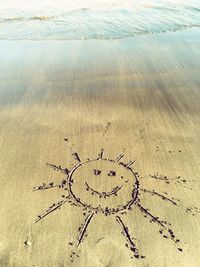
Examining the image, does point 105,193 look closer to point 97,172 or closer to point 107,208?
point 107,208

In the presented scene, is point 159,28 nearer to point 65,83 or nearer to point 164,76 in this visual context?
point 164,76

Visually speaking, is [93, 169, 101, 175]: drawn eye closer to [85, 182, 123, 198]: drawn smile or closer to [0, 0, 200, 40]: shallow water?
[85, 182, 123, 198]: drawn smile

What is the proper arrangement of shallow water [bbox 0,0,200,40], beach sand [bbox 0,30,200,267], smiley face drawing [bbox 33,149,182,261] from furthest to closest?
shallow water [bbox 0,0,200,40] < smiley face drawing [bbox 33,149,182,261] < beach sand [bbox 0,30,200,267]

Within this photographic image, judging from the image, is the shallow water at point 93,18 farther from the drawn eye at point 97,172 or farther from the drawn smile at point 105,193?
the drawn smile at point 105,193

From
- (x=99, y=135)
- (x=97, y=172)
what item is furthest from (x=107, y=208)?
(x=99, y=135)

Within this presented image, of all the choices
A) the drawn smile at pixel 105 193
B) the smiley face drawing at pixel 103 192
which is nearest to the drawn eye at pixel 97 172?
the smiley face drawing at pixel 103 192

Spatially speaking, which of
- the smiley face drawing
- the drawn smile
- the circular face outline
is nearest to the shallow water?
the smiley face drawing
